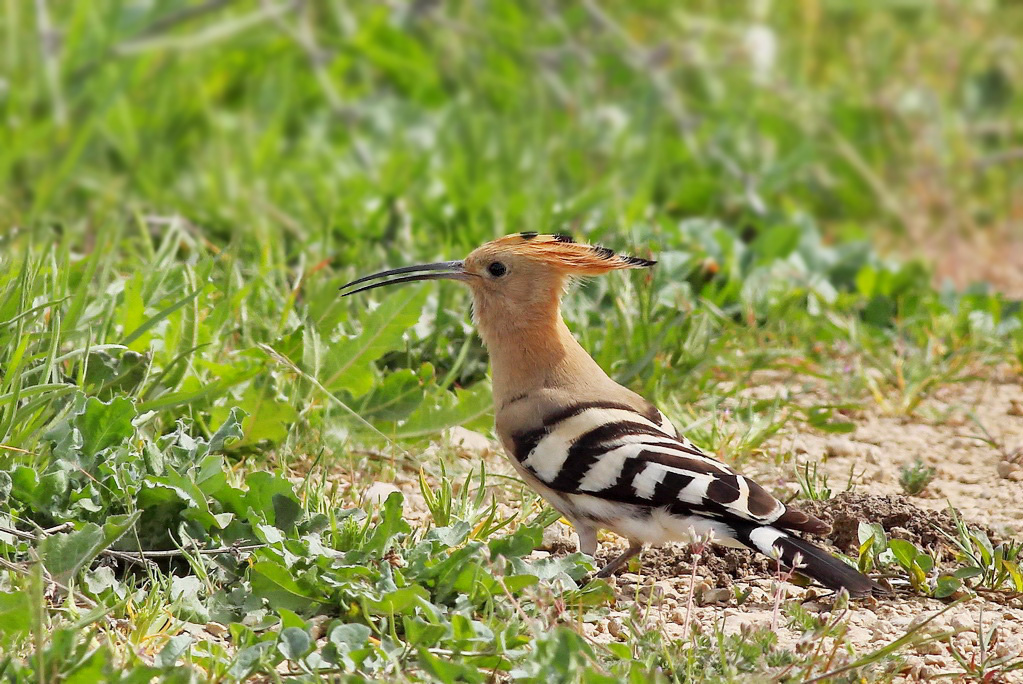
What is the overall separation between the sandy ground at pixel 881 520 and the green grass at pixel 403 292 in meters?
0.08

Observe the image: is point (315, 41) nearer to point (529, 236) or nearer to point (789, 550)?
point (529, 236)

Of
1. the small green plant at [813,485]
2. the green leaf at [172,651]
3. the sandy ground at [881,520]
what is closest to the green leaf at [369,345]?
the sandy ground at [881,520]

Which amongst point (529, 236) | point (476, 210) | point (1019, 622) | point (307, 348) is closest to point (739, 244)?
point (476, 210)

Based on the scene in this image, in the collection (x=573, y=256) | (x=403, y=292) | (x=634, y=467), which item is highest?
(x=573, y=256)

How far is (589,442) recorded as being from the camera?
111 inches

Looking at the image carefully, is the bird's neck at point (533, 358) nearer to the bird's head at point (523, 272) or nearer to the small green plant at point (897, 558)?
the bird's head at point (523, 272)

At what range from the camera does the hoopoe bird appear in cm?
261

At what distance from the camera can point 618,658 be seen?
2236 millimetres

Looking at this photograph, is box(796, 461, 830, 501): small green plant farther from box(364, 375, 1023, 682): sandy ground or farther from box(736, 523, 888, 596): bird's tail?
box(736, 523, 888, 596): bird's tail

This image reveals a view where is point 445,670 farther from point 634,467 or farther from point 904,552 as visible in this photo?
point 904,552

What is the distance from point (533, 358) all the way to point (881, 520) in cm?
87

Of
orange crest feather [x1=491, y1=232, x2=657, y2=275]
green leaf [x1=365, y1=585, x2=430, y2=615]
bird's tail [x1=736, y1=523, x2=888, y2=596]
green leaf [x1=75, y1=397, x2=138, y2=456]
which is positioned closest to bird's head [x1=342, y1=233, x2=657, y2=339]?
orange crest feather [x1=491, y1=232, x2=657, y2=275]

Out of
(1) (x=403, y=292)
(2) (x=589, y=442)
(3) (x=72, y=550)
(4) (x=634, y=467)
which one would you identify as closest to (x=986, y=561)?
(4) (x=634, y=467)

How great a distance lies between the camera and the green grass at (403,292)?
7.64 feet
